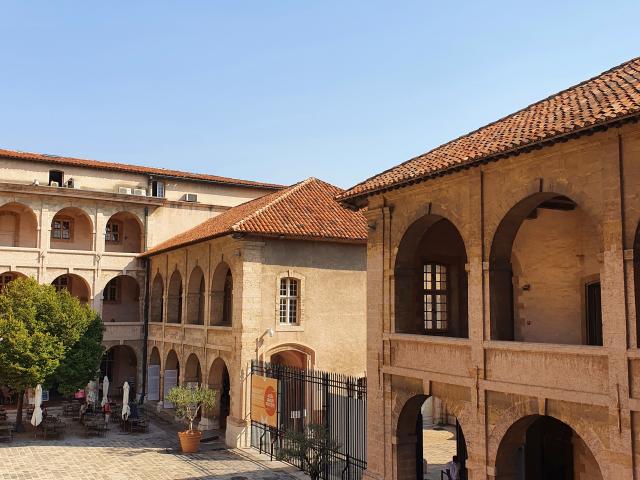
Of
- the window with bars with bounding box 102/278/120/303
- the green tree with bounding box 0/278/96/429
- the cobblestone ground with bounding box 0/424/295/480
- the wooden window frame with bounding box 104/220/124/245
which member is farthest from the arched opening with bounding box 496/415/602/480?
the wooden window frame with bounding box 104/220/124/245

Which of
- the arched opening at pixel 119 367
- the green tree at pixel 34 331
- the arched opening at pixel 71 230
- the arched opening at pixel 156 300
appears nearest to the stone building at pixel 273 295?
the green tree at pixel 34 331

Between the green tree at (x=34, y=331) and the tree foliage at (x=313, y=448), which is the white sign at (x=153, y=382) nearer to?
the green tree at (x=34, y=331)

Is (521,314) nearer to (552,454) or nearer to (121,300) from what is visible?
(552,454)

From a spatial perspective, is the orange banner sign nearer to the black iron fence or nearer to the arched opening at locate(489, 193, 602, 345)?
the black iron fence

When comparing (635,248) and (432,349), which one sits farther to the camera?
(432,349)

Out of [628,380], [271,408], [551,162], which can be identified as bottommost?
[271,408]

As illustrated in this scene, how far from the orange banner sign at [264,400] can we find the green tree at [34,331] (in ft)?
27.9

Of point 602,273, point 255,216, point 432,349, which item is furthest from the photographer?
point 255,216

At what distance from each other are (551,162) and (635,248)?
7.68 ft

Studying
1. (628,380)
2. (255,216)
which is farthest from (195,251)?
(628,380)

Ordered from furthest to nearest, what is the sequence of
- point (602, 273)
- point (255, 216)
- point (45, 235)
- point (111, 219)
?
point (111, 219) < point (45, 235) < point (255, 216) < point (602, 273)

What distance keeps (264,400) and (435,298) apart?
722 cm

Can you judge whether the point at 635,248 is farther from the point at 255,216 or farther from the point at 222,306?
the point at 222,306

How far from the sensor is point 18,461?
20.3 meters
